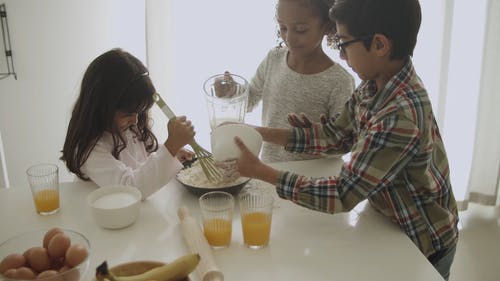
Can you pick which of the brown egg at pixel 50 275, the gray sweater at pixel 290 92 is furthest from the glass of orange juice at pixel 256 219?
the gray sweater at pixel 290 92

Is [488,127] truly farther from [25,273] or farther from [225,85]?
[25,273]

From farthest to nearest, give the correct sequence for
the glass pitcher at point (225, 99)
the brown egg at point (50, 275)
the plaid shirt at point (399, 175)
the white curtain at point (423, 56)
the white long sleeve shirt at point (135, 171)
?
1. the white curtain at point (423, 56)
2. the glass pitcher at point (225, 99)
3. the white long sleeve shirt at point (135, 171)
4. the plaid shirt at point (399, 175)
5. the brown egg at point (50, 275)

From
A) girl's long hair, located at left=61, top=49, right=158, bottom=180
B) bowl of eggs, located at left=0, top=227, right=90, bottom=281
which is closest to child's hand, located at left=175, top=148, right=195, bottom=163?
girl's long hair, located at left=61, top=49, right=158, bottom=180

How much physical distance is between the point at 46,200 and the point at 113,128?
0.29 metres

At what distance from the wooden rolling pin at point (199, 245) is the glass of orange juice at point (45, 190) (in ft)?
1.13

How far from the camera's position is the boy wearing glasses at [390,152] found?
41.8 inches

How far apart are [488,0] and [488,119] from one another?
24.1 inches

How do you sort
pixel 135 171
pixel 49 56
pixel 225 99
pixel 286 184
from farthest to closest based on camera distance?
1. pixel 49 56
2. pixel 225 99
3. pixel 135 171
4. pixel 286 184

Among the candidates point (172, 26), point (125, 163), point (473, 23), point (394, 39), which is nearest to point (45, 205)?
point (125, 163)

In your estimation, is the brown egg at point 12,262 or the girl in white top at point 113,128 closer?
the brown egg at point 12,262

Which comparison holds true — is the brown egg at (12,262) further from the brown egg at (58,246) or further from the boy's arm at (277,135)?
the boy's arm at (277,135)

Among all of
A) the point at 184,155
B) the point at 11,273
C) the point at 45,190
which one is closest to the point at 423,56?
the point at 184,155

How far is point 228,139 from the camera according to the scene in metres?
1.21

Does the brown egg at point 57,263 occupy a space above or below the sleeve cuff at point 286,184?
below
